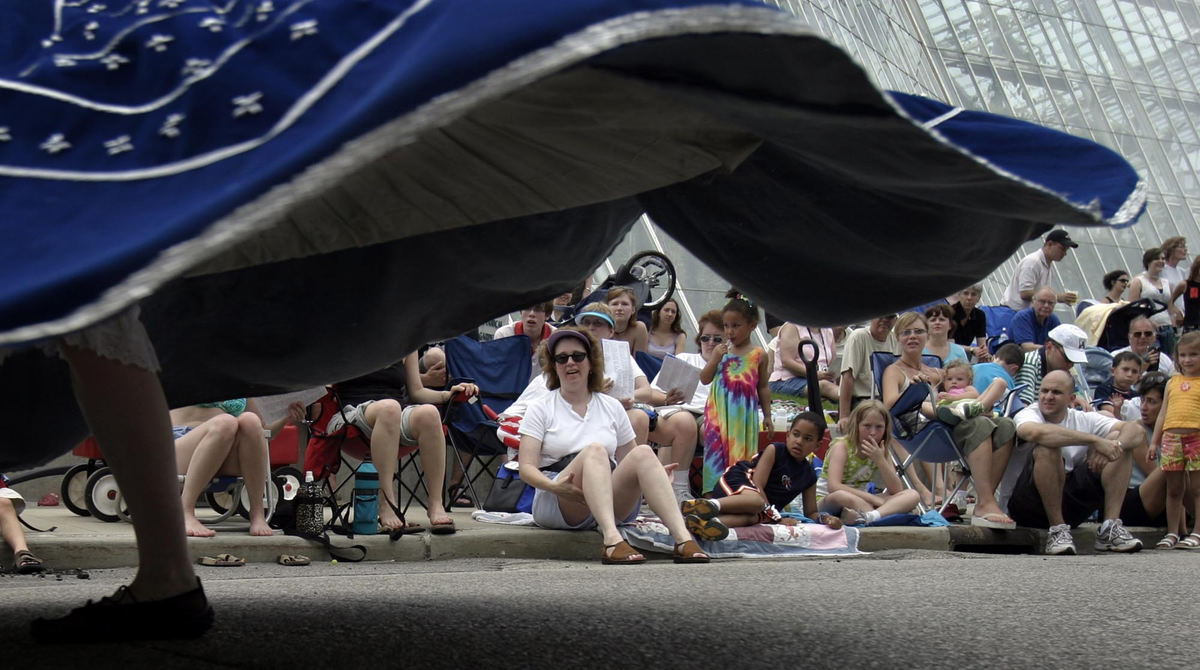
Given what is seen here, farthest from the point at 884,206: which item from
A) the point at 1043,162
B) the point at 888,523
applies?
the point at 888,523

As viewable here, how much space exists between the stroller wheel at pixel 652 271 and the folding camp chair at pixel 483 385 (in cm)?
268

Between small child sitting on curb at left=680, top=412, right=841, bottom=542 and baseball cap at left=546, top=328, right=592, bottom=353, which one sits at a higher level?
baseball cap at left=546, top=328, right=592, bottom=353

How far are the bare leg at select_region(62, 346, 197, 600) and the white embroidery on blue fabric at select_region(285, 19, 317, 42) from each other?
2.39ft

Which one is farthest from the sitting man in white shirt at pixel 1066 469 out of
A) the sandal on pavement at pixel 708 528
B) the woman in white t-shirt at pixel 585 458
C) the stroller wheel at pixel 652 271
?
the stroller wheel at pixel 652 271

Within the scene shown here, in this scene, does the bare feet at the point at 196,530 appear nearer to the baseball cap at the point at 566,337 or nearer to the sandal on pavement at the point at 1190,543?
the baseball cap at the point at 566,337

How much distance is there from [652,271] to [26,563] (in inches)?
292

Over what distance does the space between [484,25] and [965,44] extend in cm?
3709

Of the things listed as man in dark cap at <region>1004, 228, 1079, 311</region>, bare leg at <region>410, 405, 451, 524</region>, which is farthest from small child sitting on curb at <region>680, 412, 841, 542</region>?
man in dark cap at <region>1004, 228, 1079, 311</region>

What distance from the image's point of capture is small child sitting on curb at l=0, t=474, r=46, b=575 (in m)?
5.86

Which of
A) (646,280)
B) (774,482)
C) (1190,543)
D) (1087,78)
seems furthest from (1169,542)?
(1087,78)

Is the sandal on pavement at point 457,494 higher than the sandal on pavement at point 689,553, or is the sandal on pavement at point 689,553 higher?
the sandal on pavement at point 457,494

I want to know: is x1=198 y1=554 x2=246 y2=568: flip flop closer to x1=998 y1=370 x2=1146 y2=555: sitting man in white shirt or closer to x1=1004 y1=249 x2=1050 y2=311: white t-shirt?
x1=998 y1=370 x2=1146 y2=555: sitting man in white shirt

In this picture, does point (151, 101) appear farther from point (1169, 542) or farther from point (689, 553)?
point (1169, 542)

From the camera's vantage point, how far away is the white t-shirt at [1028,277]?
44.7ft
